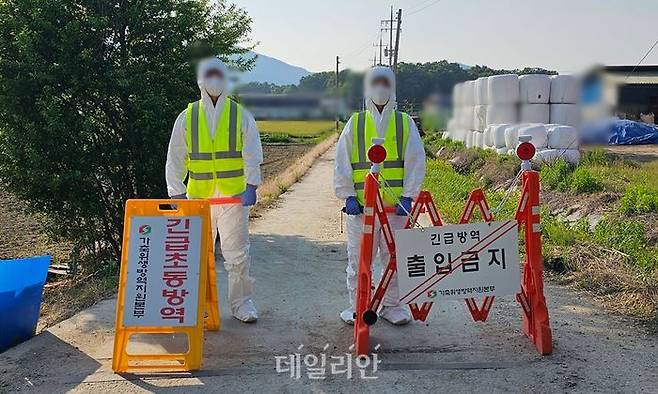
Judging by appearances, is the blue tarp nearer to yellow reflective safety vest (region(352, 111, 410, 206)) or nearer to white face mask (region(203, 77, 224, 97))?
yellow reflective safety vest (region(352, 111, 410, 206))

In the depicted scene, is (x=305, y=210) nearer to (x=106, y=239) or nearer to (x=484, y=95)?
(x=106, y=239)

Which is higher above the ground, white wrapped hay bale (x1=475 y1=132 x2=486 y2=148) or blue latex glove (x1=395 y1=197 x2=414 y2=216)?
blue latex glove (x1=395 y1=197 x2=414 y2=216)

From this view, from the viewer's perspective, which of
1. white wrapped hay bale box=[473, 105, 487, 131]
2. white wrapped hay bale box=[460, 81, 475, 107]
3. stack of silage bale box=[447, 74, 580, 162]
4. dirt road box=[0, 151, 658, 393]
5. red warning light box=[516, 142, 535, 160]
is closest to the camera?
dirt road box=[0, 151, 658, 393]

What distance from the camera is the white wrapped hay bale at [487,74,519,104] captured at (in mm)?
19380

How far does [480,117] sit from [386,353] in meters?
17.2

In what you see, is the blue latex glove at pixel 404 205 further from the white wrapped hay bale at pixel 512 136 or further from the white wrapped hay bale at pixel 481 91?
the white wrapped hay bale at pixel 481 91

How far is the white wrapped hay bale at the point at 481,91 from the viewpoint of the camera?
66.8 feet

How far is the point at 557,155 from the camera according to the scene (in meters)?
14.4

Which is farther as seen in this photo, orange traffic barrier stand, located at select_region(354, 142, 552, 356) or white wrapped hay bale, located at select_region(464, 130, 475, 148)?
white wrapped hay bale, located at select_region(464, 130, 475, 148)

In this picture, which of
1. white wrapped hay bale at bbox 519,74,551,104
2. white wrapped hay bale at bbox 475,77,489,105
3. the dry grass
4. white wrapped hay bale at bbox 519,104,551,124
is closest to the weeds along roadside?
the dry grass

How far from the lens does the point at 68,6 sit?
7938 mm

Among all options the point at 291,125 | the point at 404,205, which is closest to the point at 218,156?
the point at 404,205

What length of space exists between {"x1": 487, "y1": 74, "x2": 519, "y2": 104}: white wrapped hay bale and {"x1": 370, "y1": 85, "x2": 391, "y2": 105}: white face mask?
14959mm

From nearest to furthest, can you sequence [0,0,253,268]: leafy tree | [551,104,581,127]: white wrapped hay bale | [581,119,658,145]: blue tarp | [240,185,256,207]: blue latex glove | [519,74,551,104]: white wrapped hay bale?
[240,185,256,207]: blue latex glove → [0,0,253,268]: leafy tree → [551,104,581,127]: white wrapped hay bale → [519,74,551,104]: white wrapped hay bale → [581,119,658,145]: blue tarp
